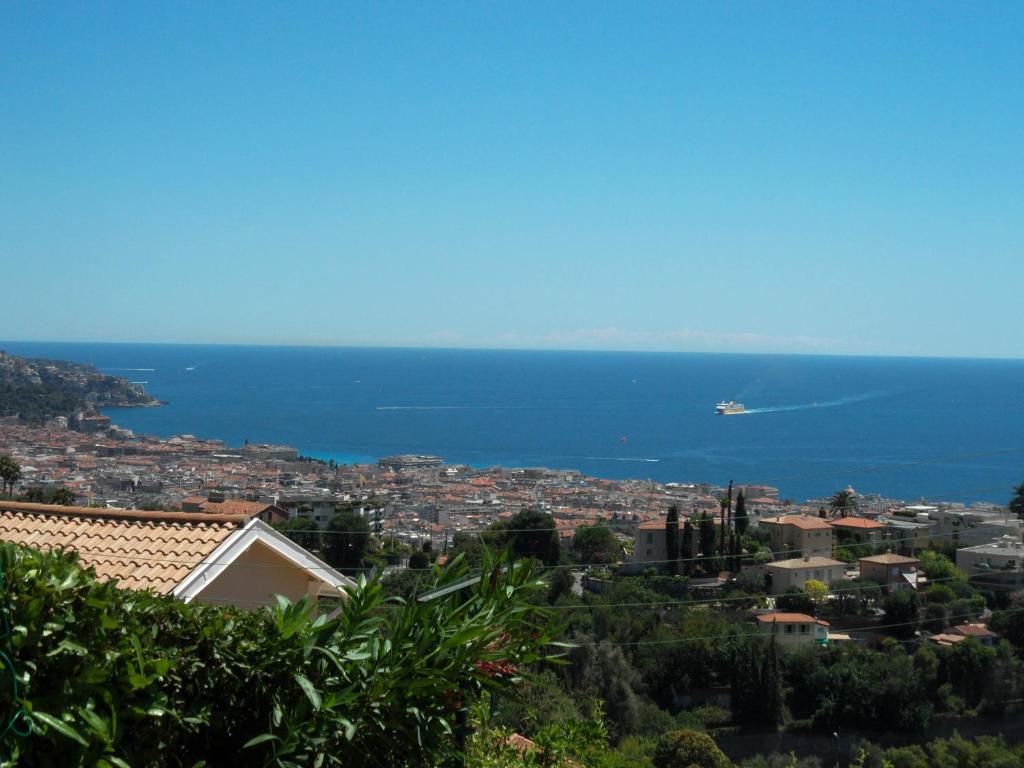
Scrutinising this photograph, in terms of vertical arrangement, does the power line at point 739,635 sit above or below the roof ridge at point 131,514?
below

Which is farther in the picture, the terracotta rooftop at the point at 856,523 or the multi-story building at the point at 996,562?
the terracotta rooftop at the point at 856,523

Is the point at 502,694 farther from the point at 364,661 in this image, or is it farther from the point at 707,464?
the point at 707,464

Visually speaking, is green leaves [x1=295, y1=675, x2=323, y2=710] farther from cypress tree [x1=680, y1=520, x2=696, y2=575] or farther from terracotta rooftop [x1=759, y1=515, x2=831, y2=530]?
terracotta rooftop [x1=759, y1=515, x2=831, y2=530]

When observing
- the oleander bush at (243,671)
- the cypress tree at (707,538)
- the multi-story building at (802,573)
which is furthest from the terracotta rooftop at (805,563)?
the oleander bush at (243,671)

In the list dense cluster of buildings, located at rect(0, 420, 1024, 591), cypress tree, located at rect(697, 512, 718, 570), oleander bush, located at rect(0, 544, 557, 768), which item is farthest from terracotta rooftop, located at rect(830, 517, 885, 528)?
oleander bush, located at rect(0, 544, 557, 768)

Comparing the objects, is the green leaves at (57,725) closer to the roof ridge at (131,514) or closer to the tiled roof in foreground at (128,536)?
the tiled roof in foreground at (128,536)

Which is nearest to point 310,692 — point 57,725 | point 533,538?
point 57,725

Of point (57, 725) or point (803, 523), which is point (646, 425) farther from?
point (57, 725)
